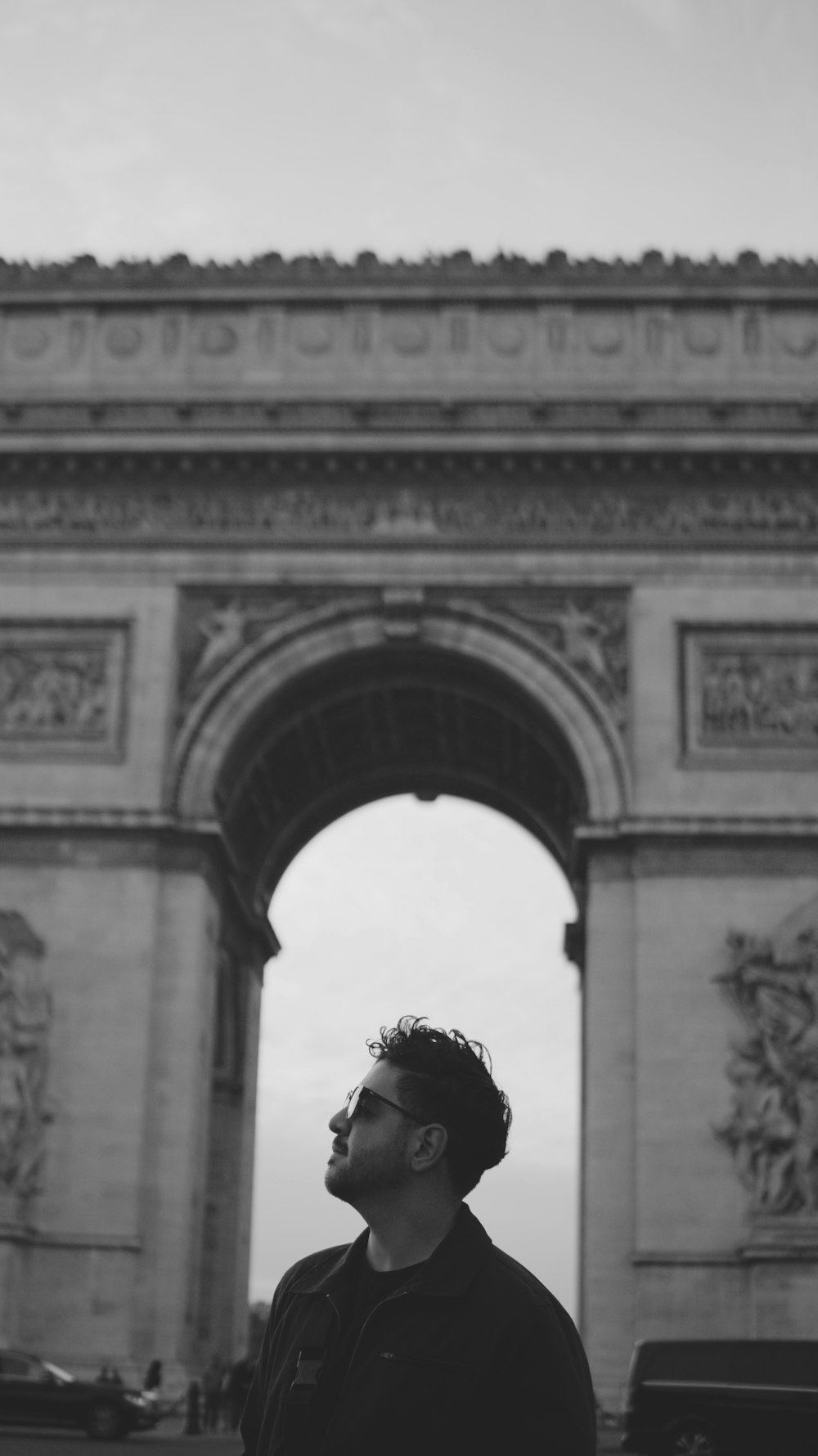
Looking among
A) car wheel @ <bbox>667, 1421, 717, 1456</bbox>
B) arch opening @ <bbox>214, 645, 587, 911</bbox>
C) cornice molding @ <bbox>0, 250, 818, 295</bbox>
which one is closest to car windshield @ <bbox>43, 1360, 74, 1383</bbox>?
car wheel @ <bbox>667, 1421, 717, 1456</bbox>

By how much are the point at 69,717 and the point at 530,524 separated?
7.16 meters

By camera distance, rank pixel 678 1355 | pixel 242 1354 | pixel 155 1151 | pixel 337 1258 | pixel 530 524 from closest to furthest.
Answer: pixel 337 1258 < pixel 678 1355 < pixel 155 1151 < pixel 530 524 < pixel 242 1354

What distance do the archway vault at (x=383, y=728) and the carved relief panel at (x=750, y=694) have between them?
4.20 ft

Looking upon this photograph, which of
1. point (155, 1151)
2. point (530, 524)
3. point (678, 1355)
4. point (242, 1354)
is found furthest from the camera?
point (242, 1354)

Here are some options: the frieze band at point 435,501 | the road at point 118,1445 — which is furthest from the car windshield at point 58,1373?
the frieze band at point 435,501

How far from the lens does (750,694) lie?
27.8 meters

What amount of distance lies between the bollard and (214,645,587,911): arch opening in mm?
7759

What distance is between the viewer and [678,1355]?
19.7m

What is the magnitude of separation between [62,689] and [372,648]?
14.7ft

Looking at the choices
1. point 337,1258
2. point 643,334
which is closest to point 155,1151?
point 643,334

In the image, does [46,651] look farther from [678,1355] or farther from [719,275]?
[678,1355]

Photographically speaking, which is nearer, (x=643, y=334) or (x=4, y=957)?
(x=4, y=957)

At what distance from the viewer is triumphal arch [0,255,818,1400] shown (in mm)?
26031

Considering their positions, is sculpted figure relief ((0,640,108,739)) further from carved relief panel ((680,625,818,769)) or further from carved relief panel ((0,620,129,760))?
carved relief panel ((680,625,818,769))
